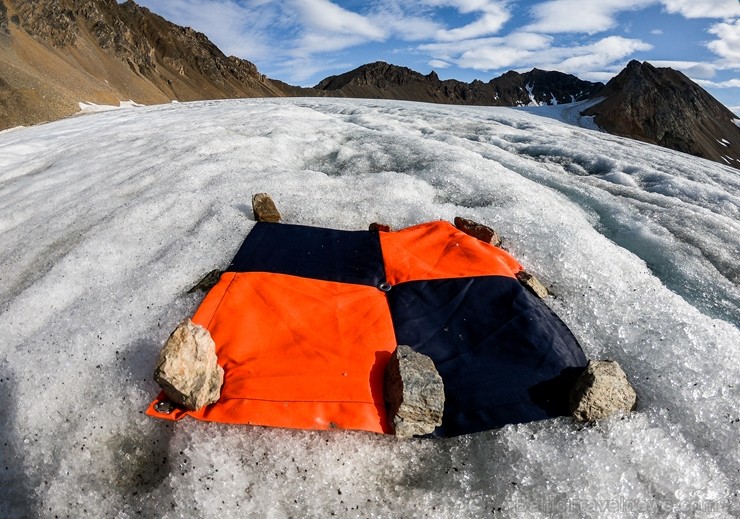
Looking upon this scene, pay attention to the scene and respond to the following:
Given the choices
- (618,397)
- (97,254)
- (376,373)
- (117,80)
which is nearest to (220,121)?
(97,254)

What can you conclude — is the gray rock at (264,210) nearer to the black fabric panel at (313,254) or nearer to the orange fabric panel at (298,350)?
the black fabric panel at (313,254)

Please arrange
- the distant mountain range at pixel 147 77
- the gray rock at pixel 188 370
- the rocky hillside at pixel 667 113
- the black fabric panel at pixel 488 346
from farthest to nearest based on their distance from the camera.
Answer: the rocky hillside at pixel 667 113 < the distant mountain range at pixel 147 77 < the black fabric panel at pixel 488 346 < the gray rock at pixel 188 370

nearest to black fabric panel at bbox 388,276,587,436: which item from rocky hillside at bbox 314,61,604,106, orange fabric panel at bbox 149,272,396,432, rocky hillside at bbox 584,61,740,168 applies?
orange fabric panel at bbox 149,272,396,432

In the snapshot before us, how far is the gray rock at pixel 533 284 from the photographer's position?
9.05 feet

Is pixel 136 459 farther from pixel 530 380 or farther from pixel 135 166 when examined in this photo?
pixel 135 166

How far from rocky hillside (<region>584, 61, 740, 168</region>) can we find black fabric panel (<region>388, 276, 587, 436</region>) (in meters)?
47.6

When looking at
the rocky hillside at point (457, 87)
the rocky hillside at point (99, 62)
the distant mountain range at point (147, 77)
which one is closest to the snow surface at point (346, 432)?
the distant mountain range at point (147, 77)

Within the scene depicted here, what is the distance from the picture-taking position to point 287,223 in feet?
11.9

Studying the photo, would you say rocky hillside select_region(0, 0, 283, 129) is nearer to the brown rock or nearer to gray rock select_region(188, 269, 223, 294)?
gray rock select_region(188, 269, 223, 294)

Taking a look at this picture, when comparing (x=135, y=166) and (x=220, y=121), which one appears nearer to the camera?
(x=135, y=166)

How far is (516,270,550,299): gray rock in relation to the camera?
2758 millimetres

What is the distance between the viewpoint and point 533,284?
2.78m

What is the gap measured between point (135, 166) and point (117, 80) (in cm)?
5806

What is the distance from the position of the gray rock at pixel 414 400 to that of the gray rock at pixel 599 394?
0.63 meters
